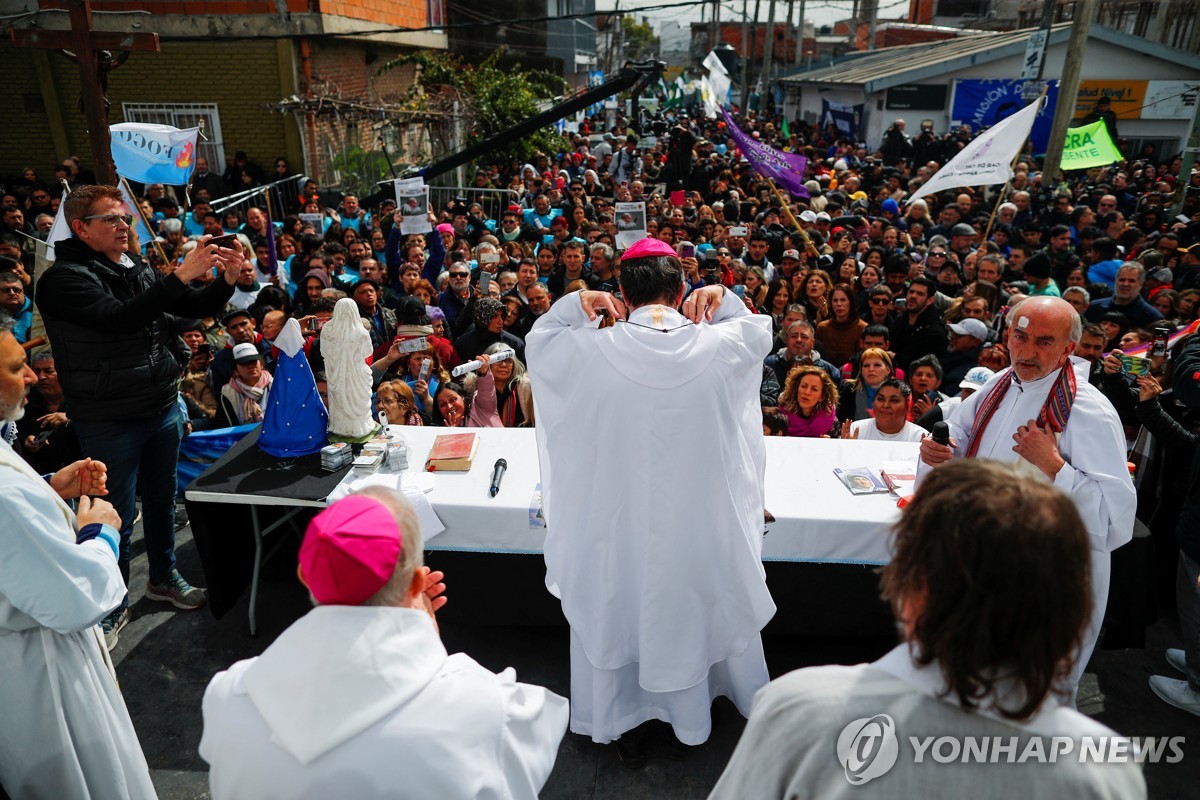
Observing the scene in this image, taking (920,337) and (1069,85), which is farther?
(1069,85)

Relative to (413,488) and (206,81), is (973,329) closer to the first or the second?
(413,488)

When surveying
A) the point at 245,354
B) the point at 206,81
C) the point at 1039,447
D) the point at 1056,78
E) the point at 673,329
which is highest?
the point at 1056,78

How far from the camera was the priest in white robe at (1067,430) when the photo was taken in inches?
102

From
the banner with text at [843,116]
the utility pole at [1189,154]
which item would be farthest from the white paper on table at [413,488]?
the banner with text at [843,116]

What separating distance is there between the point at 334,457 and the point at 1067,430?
292cm

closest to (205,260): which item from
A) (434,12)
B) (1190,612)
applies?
(1190,612)

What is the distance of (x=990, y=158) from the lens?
845 cm

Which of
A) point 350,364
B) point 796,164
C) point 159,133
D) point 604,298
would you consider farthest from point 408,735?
point 796,164

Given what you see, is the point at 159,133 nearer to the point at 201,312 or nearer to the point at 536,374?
the point at 201,312

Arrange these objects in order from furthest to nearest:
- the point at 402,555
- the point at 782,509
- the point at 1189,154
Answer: the point at 1189,154 → the point at 782,509 → the point at 402,555

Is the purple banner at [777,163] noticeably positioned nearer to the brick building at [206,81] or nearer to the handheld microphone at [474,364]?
the handheld microphone at [474,364]

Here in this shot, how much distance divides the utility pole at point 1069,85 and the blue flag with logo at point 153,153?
11.1m

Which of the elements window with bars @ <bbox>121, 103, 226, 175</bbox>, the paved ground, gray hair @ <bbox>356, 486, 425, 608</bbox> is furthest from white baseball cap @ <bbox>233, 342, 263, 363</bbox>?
window with bars @ <bbox>121, 103, 226, 175</bbox>

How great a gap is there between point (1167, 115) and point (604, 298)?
2293 centimetres
